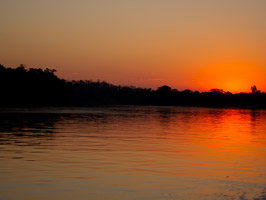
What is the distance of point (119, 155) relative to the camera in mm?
21500

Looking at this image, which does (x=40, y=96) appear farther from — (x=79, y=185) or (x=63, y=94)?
(x=79, y=185)

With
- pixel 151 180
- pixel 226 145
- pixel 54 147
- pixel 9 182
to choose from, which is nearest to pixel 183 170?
pixel 151 180

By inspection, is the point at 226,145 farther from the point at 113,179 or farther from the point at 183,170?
the point at 113,179

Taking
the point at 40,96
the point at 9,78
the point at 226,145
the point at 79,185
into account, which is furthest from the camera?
the point at 40,96

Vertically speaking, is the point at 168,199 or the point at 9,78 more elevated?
Result: the point at 9,78

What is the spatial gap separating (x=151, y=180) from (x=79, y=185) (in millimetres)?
2733

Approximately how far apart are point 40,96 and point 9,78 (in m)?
14.9

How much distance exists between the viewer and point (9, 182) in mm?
14242

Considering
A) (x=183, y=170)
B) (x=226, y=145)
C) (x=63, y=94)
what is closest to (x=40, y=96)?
(x=63, y=94)

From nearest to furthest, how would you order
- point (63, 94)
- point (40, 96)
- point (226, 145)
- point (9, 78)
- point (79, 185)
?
point (79, 185), point (226, 145), point (9, 78), point (40, 96), point (63, 94)

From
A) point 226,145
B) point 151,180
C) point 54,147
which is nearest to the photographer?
point 151,180

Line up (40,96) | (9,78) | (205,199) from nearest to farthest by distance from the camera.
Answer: (205,199) → (9,78) → (40,96)

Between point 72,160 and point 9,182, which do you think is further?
point 72,160

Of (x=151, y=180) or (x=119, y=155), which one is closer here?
(x=151, y=180)
